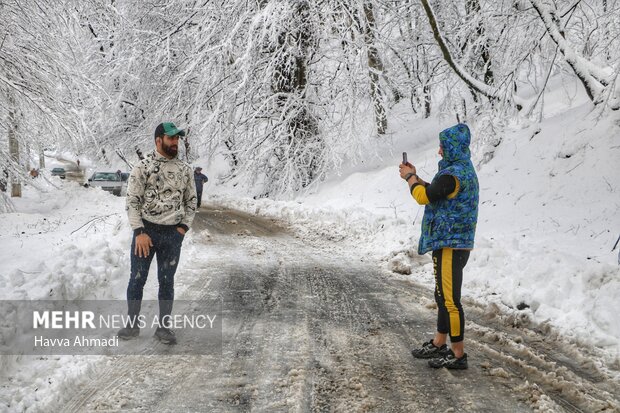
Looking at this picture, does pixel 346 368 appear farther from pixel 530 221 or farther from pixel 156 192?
pixel 530 221

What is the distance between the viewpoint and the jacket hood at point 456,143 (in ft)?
13.7

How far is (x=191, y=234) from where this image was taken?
11.4 m

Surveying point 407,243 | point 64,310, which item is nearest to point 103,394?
point 64,310

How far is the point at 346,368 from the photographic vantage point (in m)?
4.03

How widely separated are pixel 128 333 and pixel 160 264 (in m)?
0.70

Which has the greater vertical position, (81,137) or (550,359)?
(81,137)

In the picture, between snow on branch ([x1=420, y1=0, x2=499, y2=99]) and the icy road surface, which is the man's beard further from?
snow on branch ([x1=420, y1=0, x2=499, y2=99])

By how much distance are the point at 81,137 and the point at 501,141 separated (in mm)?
11270

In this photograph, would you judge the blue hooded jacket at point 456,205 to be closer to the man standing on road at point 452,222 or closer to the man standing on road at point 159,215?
the man standing on road at point 452,222

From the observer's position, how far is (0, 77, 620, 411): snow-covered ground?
16.1 feet

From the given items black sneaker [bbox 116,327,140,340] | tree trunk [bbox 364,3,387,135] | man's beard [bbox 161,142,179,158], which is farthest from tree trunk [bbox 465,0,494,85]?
black sneaker [bbox 116,327,140,340]

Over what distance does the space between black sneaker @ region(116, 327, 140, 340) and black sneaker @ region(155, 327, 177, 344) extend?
20 centimetres

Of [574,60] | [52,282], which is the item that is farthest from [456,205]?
[574,60]

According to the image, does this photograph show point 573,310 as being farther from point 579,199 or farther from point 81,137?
point 81,137
